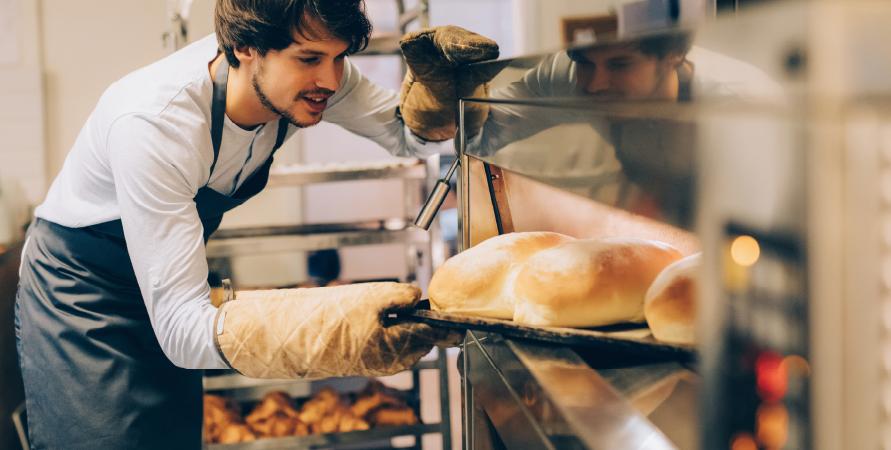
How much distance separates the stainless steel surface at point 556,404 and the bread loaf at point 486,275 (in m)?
0.05

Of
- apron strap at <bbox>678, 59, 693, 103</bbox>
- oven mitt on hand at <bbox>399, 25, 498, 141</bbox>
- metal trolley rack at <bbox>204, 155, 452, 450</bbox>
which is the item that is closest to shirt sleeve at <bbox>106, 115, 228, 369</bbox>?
oven mitt on hand at <bbox>399, 25, 498, 141</bbox>

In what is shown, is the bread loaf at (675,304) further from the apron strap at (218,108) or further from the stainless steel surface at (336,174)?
the stainless steel surface at (336,174)

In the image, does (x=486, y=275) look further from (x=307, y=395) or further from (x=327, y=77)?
(x=307, y=395)

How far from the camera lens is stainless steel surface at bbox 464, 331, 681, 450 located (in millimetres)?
474

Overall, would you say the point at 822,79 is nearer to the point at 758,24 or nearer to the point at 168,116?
the point at 758,24

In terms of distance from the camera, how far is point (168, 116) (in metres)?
1.13

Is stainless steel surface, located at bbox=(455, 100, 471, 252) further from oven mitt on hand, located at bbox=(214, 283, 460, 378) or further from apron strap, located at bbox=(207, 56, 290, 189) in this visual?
apron strap, located at bbox=(207, 56, 290, 189)

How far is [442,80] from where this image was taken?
119 centimetres

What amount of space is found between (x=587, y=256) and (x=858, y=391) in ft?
1.12

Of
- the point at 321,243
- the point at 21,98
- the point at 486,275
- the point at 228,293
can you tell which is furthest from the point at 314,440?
the point at 21,98

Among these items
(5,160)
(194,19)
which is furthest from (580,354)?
(5,160)

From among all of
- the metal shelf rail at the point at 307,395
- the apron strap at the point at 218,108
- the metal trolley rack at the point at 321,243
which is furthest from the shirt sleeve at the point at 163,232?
the metal shelf rail at the point at 307,395

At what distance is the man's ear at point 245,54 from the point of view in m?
1.21

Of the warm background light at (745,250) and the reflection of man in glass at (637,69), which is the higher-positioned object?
the reflection of man in glass at (637,69)
